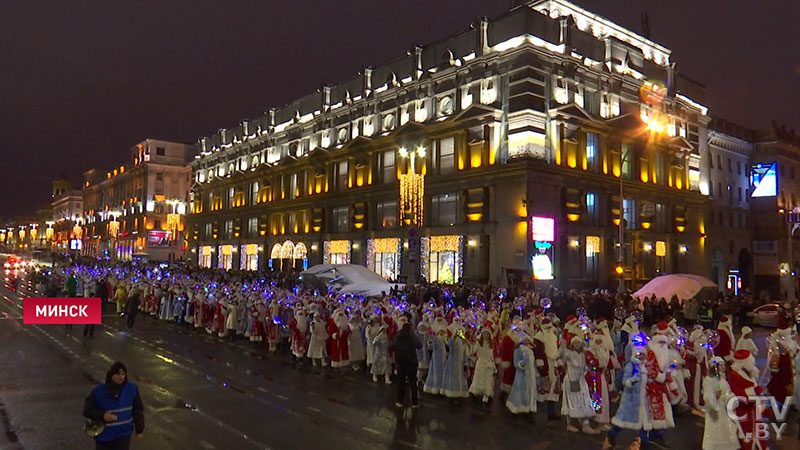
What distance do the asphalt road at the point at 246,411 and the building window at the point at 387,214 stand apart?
89.2 ft

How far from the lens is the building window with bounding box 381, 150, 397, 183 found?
1778 inches

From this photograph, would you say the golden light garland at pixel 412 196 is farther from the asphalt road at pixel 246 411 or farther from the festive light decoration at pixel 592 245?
the asphalt road at pixel 246 411

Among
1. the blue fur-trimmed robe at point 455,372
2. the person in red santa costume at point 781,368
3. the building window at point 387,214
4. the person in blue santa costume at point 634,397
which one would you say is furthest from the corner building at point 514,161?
the person in blue santa costume at point 634,397

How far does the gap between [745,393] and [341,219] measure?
43.3 metres

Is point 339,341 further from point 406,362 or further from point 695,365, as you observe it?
point 695,365

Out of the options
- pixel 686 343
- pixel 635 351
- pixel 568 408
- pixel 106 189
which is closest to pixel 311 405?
pixel 568 408

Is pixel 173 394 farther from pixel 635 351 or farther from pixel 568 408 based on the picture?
pixel 635 351

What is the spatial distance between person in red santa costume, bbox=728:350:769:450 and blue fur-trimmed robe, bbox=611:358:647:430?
132 centimetres

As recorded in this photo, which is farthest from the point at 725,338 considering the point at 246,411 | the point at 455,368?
the point at 246,411

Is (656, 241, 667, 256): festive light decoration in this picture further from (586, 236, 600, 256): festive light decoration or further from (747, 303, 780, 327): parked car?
(747, 303, 780, 327): parked car

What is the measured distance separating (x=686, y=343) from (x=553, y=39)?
30768 millimetres

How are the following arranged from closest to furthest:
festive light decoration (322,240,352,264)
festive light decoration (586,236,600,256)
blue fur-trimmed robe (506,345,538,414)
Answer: blue fur-trimmed robe (506,345,538,414), festive light decoration (586,236,600,256), festive light decoration (322,240,352,264)

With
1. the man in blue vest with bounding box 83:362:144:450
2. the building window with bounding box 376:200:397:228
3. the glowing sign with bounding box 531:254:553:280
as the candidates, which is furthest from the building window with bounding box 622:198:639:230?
the man in blue vest with bounding box 83:362:144:450

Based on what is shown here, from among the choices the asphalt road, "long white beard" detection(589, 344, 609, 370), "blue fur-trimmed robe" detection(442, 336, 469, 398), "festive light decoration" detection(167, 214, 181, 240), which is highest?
"festive light decoration" detection(167, 214, 181, 240)
